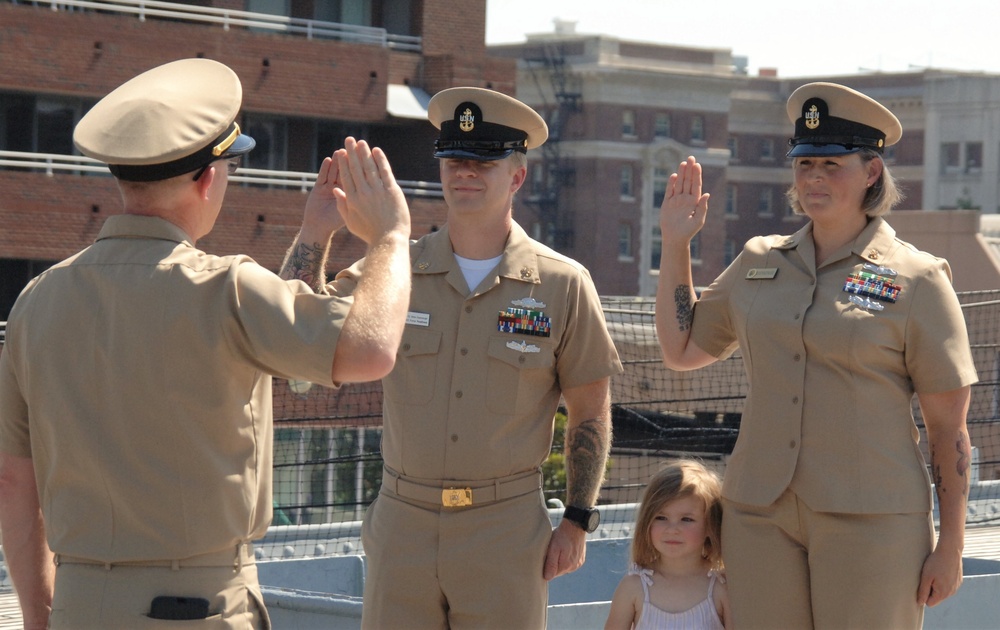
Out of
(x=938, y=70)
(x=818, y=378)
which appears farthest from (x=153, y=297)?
(x=938, y=70)

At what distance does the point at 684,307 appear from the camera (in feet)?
15.2

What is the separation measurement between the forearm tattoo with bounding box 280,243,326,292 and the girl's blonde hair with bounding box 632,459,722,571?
1.53 m

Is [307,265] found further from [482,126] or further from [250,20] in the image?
[250,20]

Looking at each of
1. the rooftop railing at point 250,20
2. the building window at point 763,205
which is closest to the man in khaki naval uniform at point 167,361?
the rooftop railing at point 250,20

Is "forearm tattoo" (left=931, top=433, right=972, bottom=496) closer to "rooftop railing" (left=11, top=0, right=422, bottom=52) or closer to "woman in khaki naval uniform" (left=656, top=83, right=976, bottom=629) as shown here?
"woman in khaki naval uniform" (left=656, top=83, right=976, bottom=629)

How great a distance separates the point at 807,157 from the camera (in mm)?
4445

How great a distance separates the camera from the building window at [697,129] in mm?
72438

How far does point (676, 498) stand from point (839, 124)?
4.41ft

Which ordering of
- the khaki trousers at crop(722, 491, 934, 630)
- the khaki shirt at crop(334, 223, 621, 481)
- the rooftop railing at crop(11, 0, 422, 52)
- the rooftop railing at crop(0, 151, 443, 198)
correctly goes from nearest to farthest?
the khaki trousers at crop(722, 491, 934, 630)
the khaki shirt at crop(334, 223, 621, 481)
the rooftop railing at crop(0, 151, 443, 198)
the rooftop railing at crop(11, 0, 422, 52)

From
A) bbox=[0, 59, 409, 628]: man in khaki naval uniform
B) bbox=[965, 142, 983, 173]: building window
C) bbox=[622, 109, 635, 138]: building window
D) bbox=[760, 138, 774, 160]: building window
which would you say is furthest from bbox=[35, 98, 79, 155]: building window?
bbox=[965, 142, 983, 173]: building window

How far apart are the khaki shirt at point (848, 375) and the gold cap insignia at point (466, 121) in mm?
1096

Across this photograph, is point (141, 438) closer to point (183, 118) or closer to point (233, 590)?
point (233, 590)

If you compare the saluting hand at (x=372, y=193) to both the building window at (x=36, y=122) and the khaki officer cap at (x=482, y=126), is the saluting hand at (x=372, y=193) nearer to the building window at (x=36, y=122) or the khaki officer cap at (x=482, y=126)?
the khaki officer cap at (x=482, y=126)

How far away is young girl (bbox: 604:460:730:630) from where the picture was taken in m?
4.68
